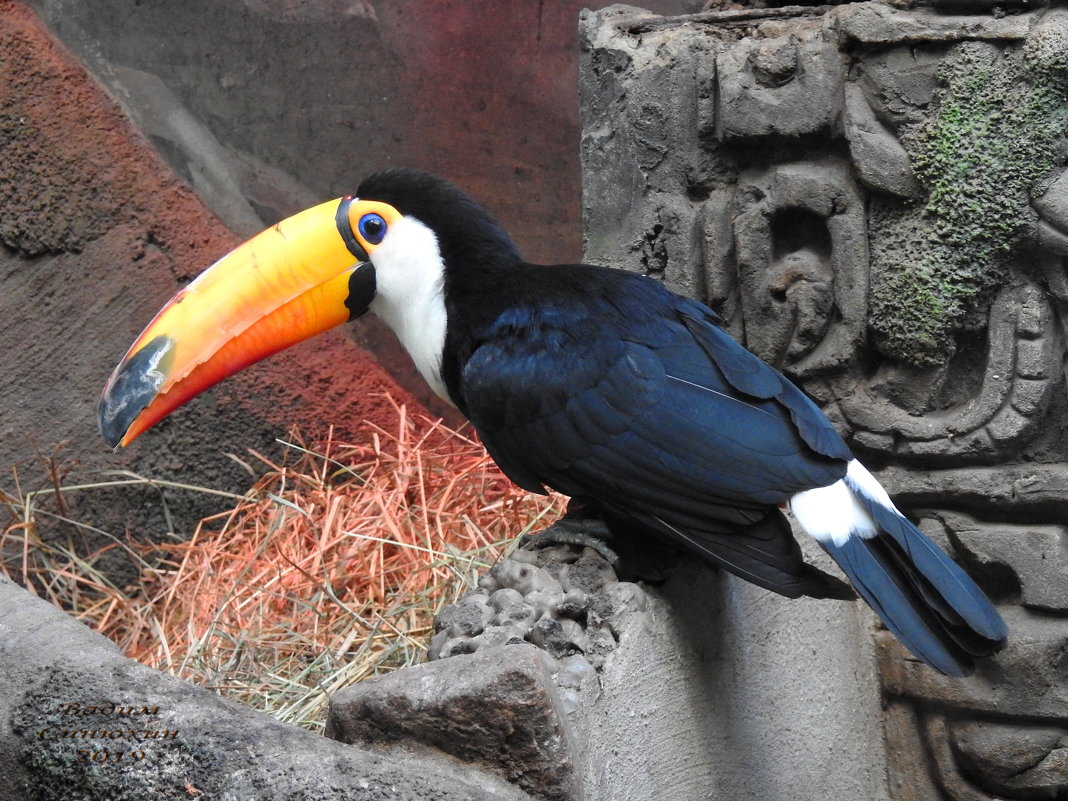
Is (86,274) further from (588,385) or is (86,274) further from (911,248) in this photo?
(911,248)

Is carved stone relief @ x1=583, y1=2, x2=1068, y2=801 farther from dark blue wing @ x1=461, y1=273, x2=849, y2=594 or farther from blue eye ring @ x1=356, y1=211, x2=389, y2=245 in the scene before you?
blue eye ring @ x1=356, y1=211, x2=389, y2=245

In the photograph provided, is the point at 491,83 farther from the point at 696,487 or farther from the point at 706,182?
the point at 696,487

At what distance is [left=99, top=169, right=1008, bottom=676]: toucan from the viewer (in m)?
1.77

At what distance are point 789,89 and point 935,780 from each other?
3.93 feet

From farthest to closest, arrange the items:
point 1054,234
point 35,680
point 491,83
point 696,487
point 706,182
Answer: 1. point 491,83
2. point 706,182
3. point 1054,234
4. point 696,487
5. point 35,680

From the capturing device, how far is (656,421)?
184cm

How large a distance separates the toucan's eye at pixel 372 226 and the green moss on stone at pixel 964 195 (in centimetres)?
79

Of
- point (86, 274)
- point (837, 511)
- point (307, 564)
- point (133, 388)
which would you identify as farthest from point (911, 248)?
point (86, 274)

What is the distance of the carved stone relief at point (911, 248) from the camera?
195cm

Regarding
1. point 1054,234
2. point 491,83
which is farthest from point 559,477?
point 491,83

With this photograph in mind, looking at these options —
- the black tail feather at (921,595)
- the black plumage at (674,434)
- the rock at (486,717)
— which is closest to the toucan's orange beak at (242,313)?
the black plumage at (674,434)

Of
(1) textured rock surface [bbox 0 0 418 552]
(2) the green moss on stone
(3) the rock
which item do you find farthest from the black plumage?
(1) textured rock surface [bbox 0 0 418 552]

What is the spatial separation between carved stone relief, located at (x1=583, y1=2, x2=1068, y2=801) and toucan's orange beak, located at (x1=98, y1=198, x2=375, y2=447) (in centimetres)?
47

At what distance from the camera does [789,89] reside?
2043mm
